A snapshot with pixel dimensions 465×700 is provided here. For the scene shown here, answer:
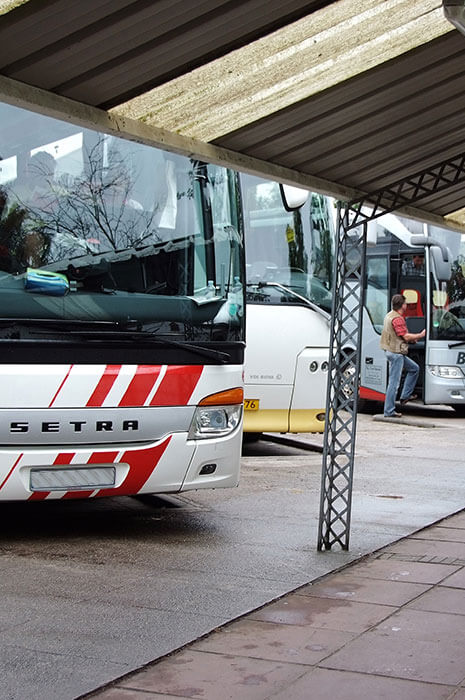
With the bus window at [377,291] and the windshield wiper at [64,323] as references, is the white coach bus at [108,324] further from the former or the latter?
the bus window at [377,291]

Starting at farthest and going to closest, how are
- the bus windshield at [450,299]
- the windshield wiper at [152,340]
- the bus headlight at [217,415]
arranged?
1. the bus windshield at [450,299]
2. the bus headlight at [217,415]
3. the windshield wiper at [152,340]

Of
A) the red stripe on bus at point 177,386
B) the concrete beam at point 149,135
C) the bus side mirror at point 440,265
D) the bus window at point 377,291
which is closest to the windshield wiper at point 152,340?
the red stripe on bus at point 177,386

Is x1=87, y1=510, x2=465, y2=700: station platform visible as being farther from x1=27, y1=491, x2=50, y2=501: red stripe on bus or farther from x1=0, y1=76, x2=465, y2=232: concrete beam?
x1=0, y1=76, x2=465, y2=232: concrete beam

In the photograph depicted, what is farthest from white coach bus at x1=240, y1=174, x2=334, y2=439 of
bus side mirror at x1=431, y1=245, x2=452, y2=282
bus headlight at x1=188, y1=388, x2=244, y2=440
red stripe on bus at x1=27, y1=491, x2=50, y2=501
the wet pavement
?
red stripe on bus at x1=27, y1=491, x2=50, y2=501

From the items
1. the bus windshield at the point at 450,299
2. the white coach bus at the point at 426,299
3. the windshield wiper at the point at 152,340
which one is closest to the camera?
the windshield wiper at the point at 152,340

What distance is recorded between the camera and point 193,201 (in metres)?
8.12

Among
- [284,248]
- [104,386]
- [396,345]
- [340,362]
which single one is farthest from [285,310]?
[104,386]

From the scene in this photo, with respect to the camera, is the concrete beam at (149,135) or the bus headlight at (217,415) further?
the bus headlight at (217,415)

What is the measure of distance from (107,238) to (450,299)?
11664 millimetres

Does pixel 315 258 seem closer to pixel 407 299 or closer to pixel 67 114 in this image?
pixel 407 299

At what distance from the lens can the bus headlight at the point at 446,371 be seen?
18.2 meters

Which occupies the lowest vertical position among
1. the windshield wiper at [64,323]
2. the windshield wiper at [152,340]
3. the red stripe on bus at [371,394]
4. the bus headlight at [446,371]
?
the red stripe on bus at [371,394]

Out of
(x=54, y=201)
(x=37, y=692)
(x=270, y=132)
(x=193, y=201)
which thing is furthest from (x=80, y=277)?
(x=37, y=692)

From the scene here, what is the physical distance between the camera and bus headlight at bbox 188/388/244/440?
775cm
